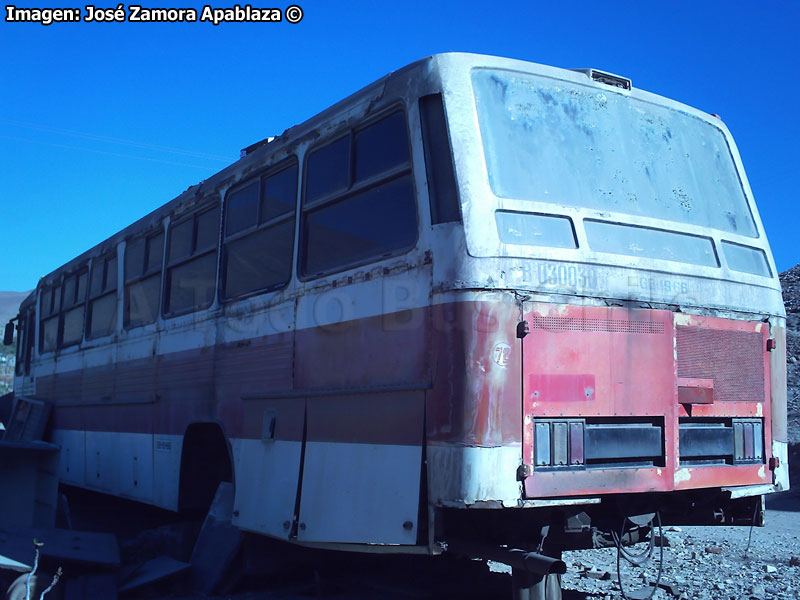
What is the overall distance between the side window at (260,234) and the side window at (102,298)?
3.01m

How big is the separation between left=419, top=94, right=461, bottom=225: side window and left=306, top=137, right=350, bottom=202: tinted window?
732 millimetres

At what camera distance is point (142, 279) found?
26.1 ft

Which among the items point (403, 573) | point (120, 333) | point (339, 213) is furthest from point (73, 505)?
point (339, 213)

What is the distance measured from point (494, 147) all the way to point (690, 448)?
6.57 ft

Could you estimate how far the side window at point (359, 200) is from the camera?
14.6 feet

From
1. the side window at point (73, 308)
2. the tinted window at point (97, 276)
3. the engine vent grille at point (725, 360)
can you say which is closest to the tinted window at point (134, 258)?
the tinted window at point (97, 276)

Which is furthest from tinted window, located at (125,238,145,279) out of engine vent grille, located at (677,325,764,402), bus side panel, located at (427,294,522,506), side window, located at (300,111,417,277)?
engine vent grille, located at (677,325,764,402)

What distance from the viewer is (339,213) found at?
16.2 ft

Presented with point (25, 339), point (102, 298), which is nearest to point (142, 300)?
point (102, 298)

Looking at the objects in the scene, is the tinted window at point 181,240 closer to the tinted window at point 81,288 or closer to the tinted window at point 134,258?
the tinted window at point 134,258

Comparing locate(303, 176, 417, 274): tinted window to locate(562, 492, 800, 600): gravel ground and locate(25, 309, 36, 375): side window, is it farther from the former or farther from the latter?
locate(25, 309, 36, 375): side window

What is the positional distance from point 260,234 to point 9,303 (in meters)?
116

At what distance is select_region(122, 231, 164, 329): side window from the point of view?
757 cm

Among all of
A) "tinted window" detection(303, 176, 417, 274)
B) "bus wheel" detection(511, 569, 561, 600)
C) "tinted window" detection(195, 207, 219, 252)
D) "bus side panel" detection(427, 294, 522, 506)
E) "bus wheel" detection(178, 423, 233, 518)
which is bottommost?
"bus wheel" detection(511, 569, 561, 600)
